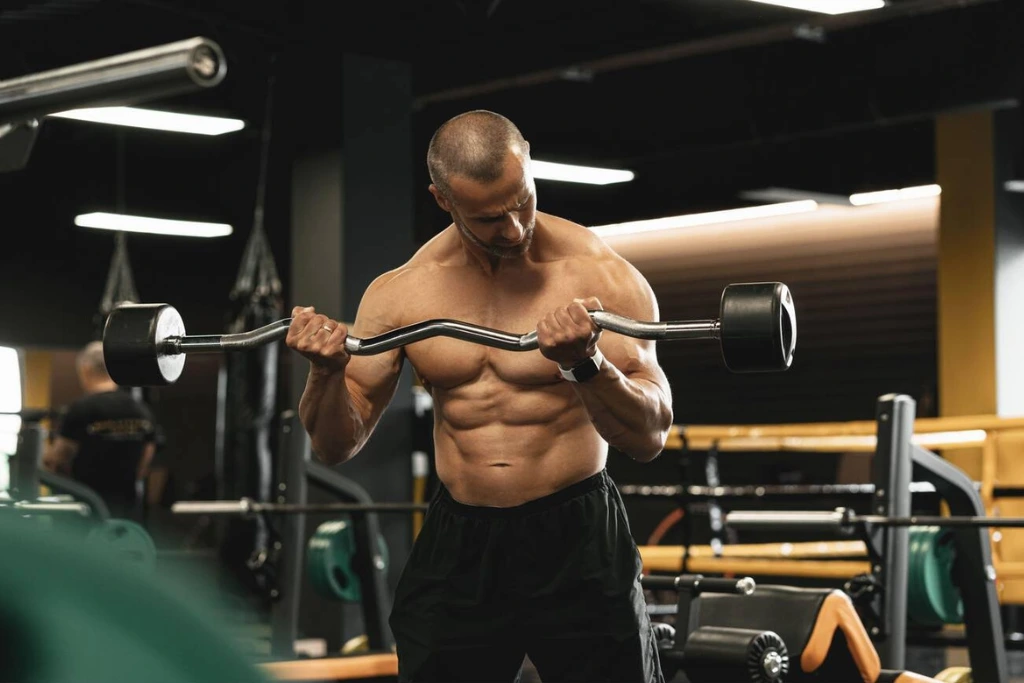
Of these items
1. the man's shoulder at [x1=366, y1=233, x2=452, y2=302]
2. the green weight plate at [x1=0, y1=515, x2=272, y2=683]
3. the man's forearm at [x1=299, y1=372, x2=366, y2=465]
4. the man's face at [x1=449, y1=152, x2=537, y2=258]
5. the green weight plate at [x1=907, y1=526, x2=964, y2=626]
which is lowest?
the green weight plate at [x1=907, y1=526, x2=964, y2=626]

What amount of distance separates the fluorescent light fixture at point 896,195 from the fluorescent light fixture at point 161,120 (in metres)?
4.22

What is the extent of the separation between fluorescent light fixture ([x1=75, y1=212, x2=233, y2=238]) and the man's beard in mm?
8945

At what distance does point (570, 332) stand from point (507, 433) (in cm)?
47

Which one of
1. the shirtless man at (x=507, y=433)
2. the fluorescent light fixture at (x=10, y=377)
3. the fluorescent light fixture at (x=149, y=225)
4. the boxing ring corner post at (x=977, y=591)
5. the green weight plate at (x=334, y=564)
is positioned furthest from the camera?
the fluorescent light fixture at (x=10, y=377)

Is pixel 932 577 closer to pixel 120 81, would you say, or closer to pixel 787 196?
pixel 120 81

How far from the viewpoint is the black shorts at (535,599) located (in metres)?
2.11

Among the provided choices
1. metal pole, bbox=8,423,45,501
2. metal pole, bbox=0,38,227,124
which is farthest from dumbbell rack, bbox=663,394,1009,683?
metal pole, bbox=8,423,45,501

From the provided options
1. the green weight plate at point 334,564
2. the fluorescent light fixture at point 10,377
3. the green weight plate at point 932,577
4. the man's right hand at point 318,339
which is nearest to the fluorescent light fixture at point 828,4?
the green weight plate at point 932,577

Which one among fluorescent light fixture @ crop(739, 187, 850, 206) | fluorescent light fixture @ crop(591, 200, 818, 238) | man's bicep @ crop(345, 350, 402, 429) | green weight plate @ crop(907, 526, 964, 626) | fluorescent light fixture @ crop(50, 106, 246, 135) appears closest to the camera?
man's bicep @ crop(345, 350, 402, 429)

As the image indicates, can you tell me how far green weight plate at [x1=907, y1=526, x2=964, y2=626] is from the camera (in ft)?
12.0

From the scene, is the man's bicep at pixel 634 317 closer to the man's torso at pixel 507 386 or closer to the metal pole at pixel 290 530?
the man's torso at pixel 507 386

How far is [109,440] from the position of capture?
20.4ft

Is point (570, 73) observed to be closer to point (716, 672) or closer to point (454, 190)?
point (716, 672)

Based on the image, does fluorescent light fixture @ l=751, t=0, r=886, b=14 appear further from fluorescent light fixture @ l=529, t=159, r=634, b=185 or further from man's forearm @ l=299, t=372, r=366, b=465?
man's forearm @ l=299, t=372, r=366, b=465
